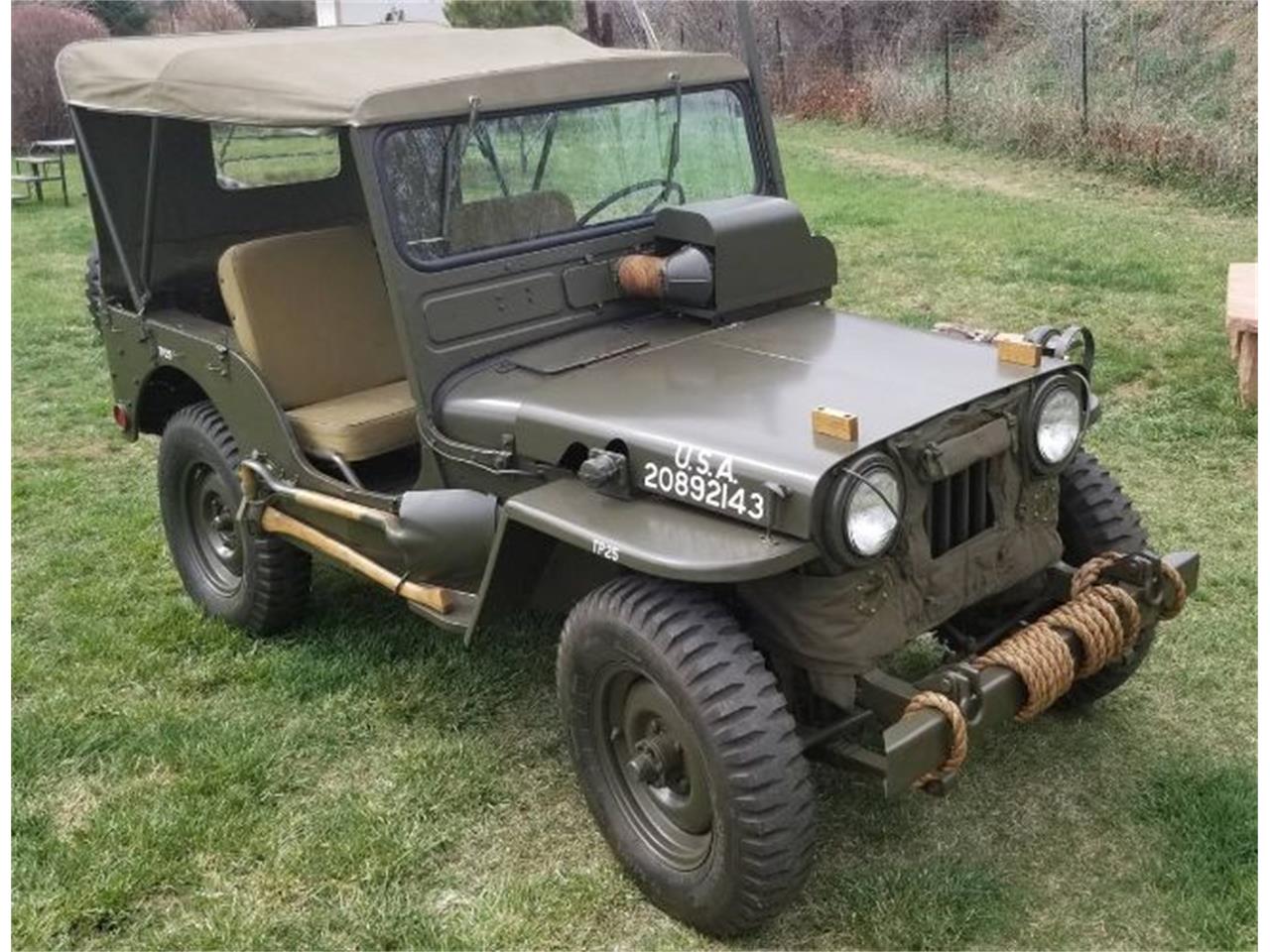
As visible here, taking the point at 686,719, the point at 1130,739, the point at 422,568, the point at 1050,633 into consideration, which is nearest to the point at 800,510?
the point at 686,719

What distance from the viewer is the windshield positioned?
11.7ft

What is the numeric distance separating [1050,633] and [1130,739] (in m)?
0.78

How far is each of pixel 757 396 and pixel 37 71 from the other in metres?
17.0

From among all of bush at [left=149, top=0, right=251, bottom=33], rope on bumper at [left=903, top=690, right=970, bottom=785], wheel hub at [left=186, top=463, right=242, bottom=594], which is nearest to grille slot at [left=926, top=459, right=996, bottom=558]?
rope on bumper at [left=903, top=690, right=970, bottom=785]

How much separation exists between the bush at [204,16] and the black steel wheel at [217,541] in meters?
13.8

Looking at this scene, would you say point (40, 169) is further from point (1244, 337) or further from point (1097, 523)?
point (1097, 523)

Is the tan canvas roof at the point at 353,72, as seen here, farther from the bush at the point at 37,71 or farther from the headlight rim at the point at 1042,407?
the bush at the point at 37,71

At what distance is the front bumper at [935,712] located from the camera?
109 inches

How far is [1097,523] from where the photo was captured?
3.51 m

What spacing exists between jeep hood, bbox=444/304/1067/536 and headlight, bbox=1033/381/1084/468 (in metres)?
0.07

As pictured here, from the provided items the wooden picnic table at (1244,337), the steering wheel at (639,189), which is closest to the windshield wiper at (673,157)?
the steering wheel at (639,189)

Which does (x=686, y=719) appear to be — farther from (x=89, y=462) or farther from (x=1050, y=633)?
(x=89, y=462)

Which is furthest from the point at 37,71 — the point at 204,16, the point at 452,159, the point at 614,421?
the point at 614,421

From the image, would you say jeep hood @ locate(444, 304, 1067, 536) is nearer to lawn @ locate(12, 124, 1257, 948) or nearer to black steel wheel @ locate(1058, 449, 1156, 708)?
black steel wheel @ locate(1058, 449, 1156, 708)
